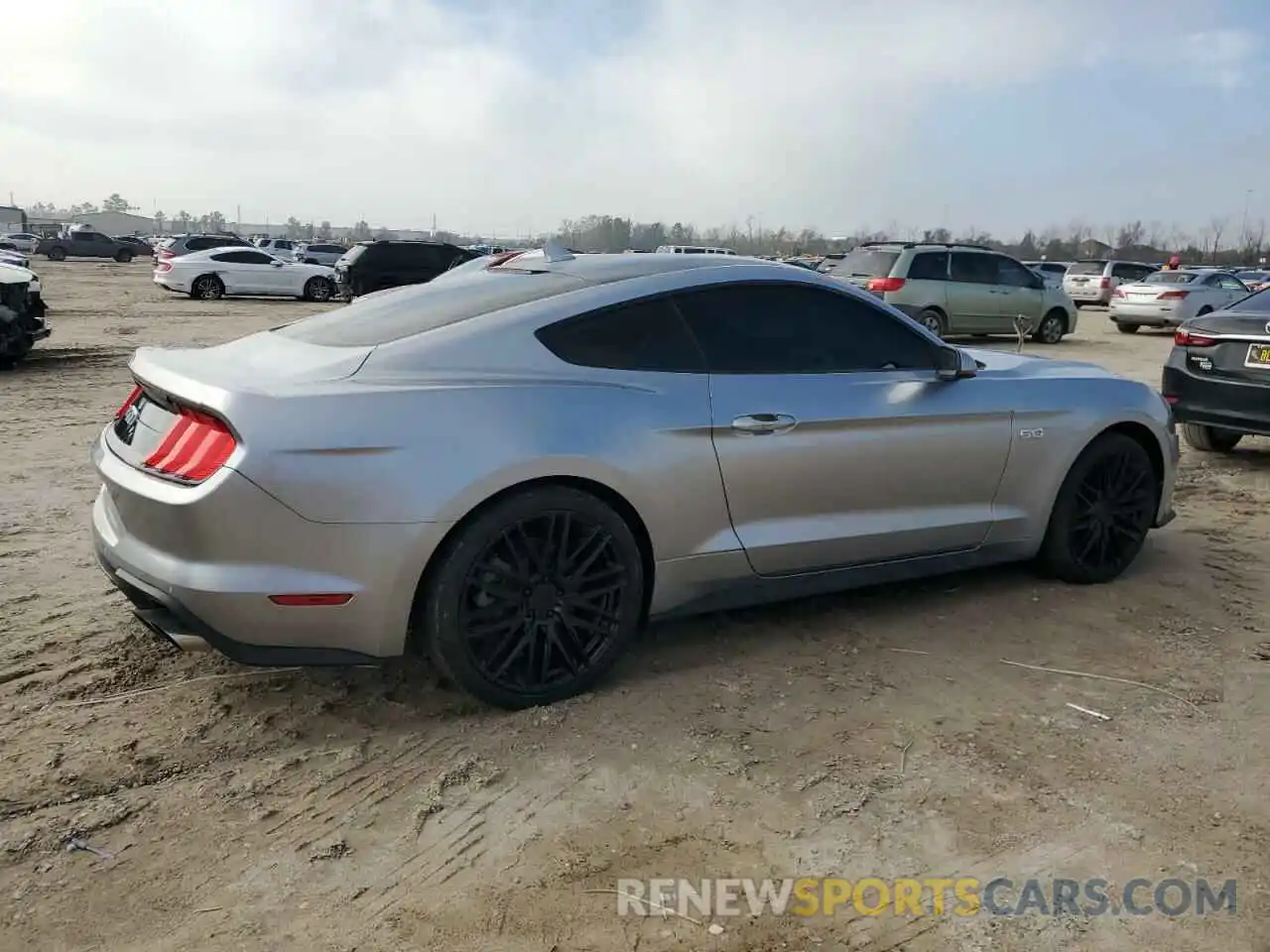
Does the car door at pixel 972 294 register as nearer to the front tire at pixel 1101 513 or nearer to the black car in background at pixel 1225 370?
the black car in background at pixel 1225 370

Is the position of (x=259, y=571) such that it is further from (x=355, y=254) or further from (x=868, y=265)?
(x=355, y=254)

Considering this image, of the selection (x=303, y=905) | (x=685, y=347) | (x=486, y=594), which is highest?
(x=685, y=347)

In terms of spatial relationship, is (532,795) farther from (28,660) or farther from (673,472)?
(28,660)

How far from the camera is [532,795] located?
118 inches

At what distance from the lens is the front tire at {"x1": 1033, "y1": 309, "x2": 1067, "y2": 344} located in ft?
59.5

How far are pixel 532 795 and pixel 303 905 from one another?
28.1 inches

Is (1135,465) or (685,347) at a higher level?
(685,347)

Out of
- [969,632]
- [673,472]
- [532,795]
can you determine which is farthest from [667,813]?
[969,632]

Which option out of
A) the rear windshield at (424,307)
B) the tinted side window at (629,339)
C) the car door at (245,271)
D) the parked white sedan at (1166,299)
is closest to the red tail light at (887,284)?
the parked white sedan at (1166,299)

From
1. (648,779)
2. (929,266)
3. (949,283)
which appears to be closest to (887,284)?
(929,266)

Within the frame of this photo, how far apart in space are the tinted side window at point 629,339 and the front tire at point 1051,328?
15874mm

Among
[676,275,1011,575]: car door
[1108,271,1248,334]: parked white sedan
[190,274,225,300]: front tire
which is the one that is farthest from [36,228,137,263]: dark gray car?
[676,275,1011,575]: car door

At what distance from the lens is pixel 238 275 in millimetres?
26297

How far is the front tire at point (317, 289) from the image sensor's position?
27.0 m
